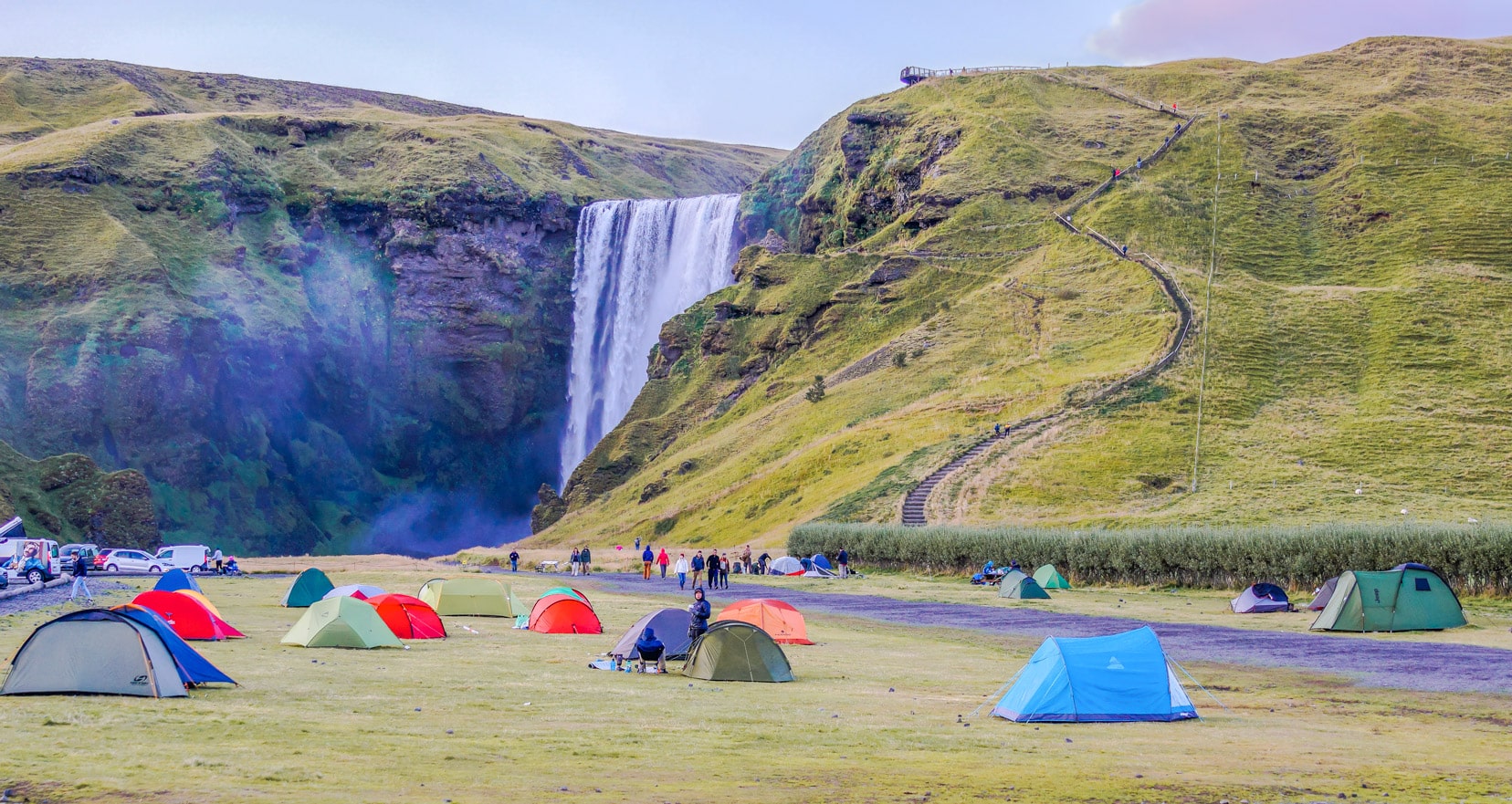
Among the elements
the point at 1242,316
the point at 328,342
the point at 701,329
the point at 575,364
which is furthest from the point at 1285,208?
the point at 328,342

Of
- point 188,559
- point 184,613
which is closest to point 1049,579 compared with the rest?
point 184,613

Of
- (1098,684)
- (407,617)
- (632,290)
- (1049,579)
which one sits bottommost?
(1049,579)

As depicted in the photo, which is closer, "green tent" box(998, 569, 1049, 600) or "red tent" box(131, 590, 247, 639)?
"red tent" box(131, 590, 247, 639)

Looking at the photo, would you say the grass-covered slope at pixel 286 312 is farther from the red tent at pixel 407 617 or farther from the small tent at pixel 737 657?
the small tent at pixel 737 657

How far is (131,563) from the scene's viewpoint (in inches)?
2840

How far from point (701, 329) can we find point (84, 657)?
9940 cm

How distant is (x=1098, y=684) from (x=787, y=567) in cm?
4722

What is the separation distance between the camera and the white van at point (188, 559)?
236 feet

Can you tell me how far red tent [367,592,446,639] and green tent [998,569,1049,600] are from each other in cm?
2384

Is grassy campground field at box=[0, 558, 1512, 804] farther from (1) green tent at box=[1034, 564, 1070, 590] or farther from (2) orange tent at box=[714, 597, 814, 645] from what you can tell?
(1) green tent at box=[1034, 564, 1070, 590]

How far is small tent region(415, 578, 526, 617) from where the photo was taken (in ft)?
131

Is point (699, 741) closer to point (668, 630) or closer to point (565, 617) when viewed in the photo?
point (668, 630)

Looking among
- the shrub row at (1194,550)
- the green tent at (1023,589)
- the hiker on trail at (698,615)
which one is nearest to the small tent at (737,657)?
the hiker on trail at (698,615)

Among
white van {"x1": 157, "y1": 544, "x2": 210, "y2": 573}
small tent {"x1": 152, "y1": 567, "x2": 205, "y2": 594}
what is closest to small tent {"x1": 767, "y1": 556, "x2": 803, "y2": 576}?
small tent {"x1": 152, "y1": 567, "x2": 205, "y2": 594}
